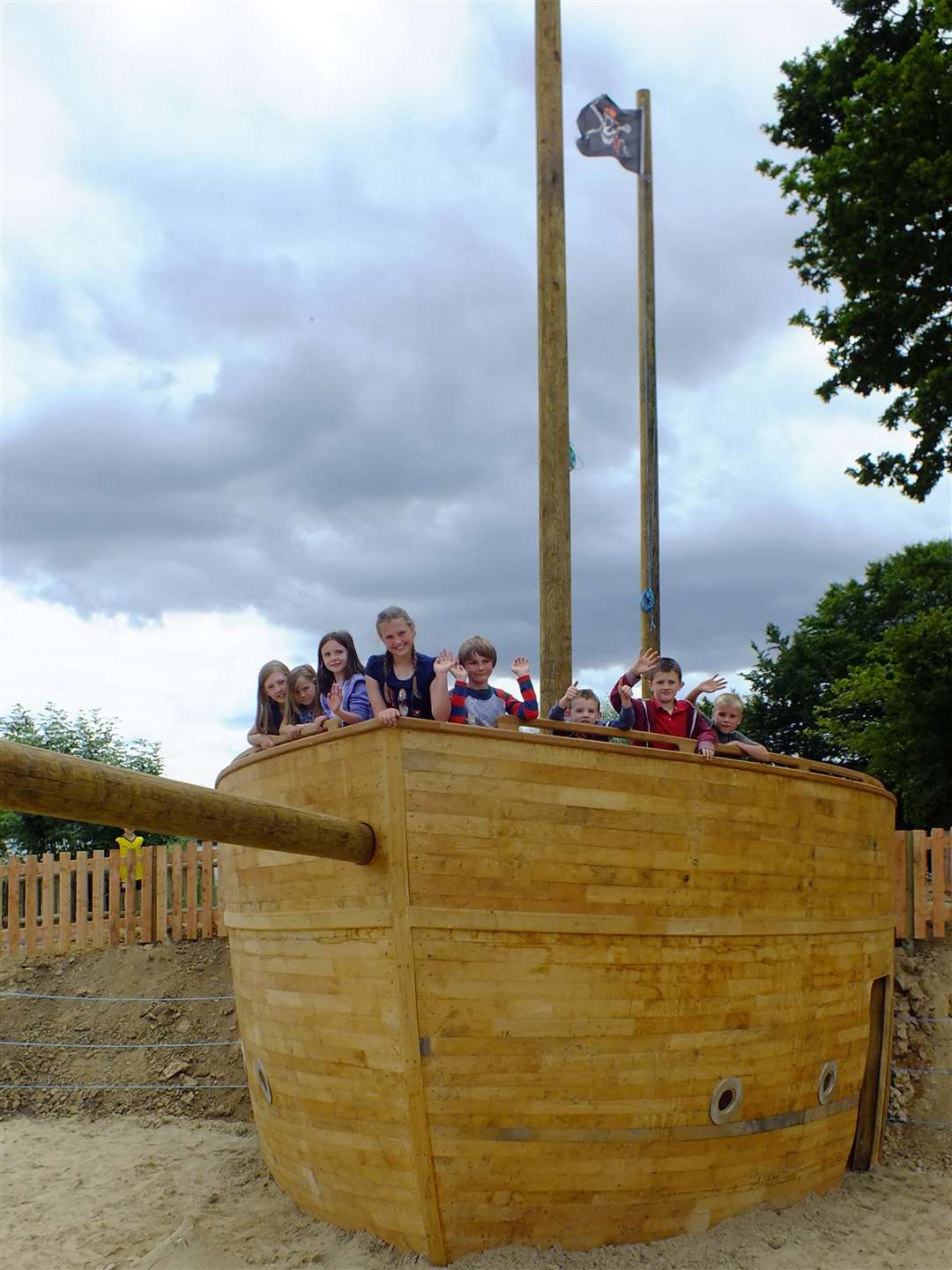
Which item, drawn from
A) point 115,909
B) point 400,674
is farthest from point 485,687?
point 115,909

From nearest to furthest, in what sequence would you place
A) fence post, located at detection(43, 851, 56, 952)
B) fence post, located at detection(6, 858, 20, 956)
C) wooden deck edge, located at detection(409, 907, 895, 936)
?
wooden deck edge, located at detection(409, 907, 895, 936), fence post, located at detection(6, 858, 20, 956), fence post, located at detection(43, 851, 56, 952)

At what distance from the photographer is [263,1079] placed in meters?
7.07

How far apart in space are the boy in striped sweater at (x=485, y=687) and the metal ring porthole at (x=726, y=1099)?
2.24 metres

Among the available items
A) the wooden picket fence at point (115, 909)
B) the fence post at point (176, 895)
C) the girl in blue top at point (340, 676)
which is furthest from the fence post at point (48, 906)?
the girl in blue top at point (340, 676)

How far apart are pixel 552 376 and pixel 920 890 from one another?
19.3 feet

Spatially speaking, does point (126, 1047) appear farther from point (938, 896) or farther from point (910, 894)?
point (938, 896)

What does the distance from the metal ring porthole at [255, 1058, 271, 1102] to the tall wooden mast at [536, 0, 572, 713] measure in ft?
10.9

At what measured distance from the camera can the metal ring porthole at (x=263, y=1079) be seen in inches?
275

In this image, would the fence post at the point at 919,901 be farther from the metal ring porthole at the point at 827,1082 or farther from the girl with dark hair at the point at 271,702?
the girl with dark hair at the point at 271,702

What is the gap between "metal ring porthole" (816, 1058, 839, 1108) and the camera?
733 centimetres

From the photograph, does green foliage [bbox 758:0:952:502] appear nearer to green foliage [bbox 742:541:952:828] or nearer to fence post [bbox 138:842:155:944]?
green foliage [bbox 742:541:952:828]

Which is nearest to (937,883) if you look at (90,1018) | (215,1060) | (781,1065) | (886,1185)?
(886,1185)

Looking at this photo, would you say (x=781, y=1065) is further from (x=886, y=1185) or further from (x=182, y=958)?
(x=182, y=958)

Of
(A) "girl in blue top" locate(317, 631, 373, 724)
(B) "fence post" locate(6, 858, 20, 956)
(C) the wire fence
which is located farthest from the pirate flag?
(B) "fence post" locate(6, 858, 20, 956)
